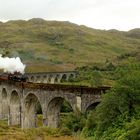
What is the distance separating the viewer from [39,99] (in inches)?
1882

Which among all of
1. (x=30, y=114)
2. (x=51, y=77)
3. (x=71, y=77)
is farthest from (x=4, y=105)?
(x=71, y=77)

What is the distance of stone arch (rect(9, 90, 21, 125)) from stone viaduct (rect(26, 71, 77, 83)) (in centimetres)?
3687

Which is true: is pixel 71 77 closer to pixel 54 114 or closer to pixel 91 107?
pixel 54 114

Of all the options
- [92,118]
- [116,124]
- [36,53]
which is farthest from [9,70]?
[36,53]

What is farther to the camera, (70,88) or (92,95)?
(70,88)

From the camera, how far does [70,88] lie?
41.2 m

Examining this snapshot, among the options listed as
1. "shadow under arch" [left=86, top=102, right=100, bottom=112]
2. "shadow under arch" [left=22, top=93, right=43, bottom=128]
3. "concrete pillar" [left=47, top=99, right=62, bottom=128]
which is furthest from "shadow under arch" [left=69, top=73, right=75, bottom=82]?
"shadow under arch" [left=86, top=102, right=100, bottom=112]

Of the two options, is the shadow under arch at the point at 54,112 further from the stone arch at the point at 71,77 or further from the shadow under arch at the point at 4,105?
the stone arch at the point at 71,77

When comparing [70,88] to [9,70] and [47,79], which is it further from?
[47,79]

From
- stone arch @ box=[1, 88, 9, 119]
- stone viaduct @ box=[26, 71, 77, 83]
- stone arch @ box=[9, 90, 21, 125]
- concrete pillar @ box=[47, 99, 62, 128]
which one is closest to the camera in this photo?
concrete pillar @ box=[47, 99, 62, 128]

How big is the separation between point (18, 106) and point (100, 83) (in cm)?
3156

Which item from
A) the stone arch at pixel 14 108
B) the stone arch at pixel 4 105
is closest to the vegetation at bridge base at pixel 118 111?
the stone arch at pixel 14 108

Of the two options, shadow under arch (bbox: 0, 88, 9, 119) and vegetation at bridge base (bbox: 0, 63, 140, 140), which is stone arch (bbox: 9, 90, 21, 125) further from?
vegetation at bridge base (bbox: 0, 63, 140, 140)

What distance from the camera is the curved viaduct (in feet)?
127
